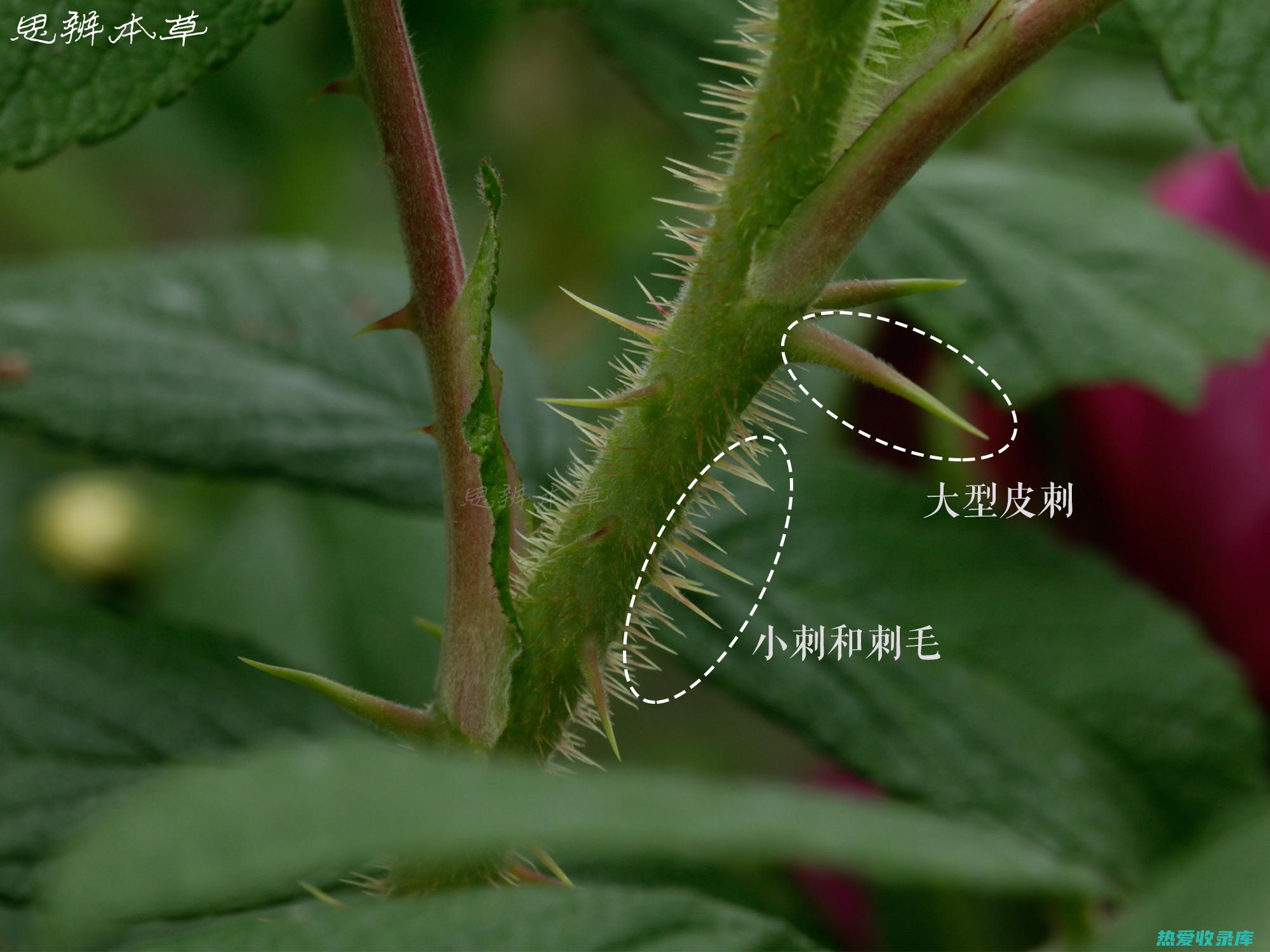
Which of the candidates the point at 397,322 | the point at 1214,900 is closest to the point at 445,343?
the point at 397,322

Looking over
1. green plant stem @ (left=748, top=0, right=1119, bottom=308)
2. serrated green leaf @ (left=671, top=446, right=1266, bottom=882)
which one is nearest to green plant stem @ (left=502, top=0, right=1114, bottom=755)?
green plant stem @ (left=748, top=0, right=1119, bottom=308)

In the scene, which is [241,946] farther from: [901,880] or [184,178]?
[184,178]

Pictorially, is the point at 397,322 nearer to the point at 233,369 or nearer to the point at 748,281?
the point at 748,281

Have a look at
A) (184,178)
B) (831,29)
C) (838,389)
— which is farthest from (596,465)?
(184,178)

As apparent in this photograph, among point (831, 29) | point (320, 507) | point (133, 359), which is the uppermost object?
point (831, 29)

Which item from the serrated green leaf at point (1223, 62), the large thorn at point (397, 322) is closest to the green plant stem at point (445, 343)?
the large thorn at point (397, 322)
